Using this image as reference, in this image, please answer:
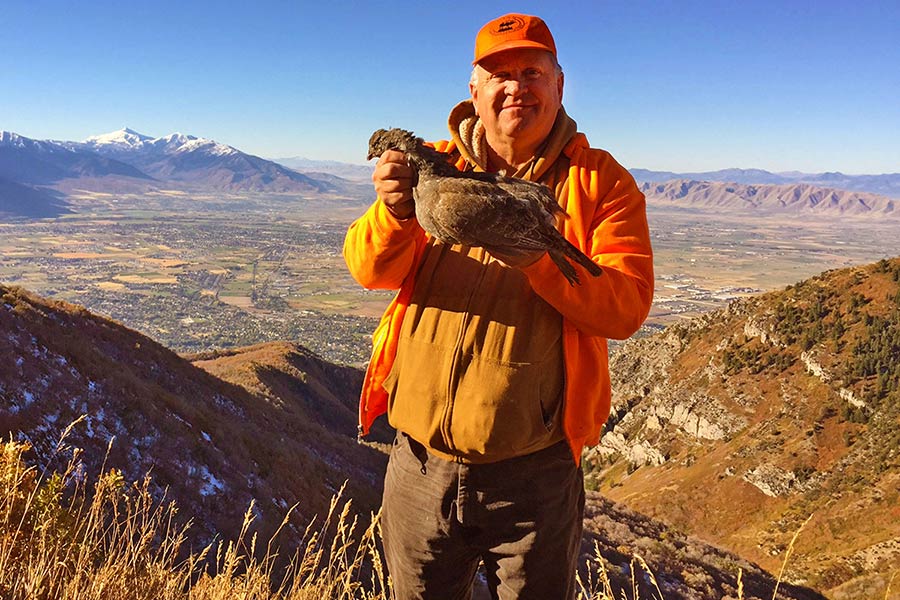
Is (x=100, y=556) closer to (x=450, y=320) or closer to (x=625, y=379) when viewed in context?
(x=450, y=320)

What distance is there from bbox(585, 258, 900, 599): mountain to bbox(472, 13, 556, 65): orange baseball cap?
2256 centimetres

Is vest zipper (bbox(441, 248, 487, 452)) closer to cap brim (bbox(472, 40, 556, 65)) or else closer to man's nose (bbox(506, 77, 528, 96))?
man's nose (bbox(506, 77, 528, 96))

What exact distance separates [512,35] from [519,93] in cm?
29

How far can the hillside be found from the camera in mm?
8195

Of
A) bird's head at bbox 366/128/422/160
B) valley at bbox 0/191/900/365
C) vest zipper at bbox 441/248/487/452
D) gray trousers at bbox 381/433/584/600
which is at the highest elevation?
bird's head at bbox 366/128/422/160

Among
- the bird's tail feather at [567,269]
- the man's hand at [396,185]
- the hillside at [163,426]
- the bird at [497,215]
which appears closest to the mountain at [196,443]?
the hillside at [163,426]

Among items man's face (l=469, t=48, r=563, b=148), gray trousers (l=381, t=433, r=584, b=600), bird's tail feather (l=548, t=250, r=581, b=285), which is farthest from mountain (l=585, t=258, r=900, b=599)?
man's face (l=469, t=48, r=563, b=148)

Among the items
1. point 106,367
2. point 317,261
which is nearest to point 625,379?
point 106,367

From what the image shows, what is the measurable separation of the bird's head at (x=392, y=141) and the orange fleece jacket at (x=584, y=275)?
414 mm

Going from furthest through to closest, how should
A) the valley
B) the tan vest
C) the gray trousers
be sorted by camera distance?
the valley < the gray trousers < the tan vest

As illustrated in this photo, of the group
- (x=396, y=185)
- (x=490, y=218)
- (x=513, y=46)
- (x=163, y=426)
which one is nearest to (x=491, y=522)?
(x=490, y=218)

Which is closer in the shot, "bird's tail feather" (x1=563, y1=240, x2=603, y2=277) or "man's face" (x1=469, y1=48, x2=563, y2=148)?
"bird's tail feather" (x1=563, y1=240, x2=603, y2=277)

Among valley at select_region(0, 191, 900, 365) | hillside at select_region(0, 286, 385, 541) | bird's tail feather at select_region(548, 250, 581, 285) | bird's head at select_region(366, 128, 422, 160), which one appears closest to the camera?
bird's tail feather at select_region(548, 250, 581, 285)

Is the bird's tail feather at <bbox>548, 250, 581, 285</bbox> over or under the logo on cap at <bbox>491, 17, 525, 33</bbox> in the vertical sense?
under
